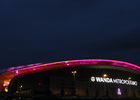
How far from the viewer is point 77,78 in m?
50.8

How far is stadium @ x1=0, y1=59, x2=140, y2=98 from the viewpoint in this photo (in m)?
46.9

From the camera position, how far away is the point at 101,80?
2127 inches

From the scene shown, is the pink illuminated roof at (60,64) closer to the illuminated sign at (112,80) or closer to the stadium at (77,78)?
the stadium at (77,78)

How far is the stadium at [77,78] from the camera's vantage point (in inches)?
1845

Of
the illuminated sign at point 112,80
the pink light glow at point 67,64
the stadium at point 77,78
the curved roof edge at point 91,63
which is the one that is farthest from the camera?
the illuminated sign at point 112,80

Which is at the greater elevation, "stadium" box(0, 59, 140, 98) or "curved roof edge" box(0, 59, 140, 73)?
"curved roof edge" box(0, 59, 140, 73)

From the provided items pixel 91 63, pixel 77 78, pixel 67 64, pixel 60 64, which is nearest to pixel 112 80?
pixel 91 63

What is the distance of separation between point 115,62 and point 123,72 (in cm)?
557

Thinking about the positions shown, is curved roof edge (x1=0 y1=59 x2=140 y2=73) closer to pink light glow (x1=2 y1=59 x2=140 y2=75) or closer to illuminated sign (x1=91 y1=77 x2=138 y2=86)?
pink light glow (x1=2 y1=59 x2=140 y2=75)

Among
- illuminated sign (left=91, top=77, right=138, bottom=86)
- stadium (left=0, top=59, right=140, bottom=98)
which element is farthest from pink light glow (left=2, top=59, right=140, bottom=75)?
illuminated sign (left=91, top=77, right=138, bottom=86)

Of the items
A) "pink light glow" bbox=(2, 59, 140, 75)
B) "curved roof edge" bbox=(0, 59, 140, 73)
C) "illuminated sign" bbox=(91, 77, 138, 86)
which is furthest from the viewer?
"illuminated sign" bbox=(91, 77, 138, 86)

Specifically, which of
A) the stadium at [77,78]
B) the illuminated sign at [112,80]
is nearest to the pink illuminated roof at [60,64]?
the stadium at [77,78]

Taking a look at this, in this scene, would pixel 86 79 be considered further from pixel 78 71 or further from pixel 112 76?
pixel 112 76

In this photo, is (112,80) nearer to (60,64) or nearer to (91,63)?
(91,63)
